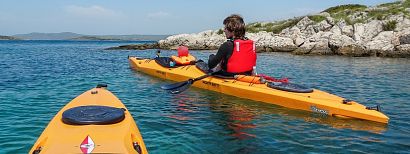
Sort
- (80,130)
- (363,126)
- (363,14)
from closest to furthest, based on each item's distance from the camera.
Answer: (80,130), (363,126), (363,14)

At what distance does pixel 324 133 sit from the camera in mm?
7062

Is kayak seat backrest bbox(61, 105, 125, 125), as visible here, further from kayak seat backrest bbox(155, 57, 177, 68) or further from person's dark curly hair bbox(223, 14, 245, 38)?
kayak seat backrest bbox(155, 57, 177, 68)

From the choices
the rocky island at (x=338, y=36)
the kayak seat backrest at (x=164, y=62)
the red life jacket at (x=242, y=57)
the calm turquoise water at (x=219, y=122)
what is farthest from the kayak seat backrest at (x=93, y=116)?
the rocky island at (x=338, y=36)

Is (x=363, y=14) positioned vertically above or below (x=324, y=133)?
above

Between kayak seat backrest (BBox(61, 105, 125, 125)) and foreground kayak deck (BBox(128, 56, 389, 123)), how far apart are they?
4.85 metres

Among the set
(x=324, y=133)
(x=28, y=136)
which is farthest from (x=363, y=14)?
(x=28, y=136)

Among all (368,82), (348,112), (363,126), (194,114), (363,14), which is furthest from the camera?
(363,14)

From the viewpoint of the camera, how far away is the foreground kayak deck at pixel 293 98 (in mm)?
7867

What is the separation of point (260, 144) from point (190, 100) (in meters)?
4.19

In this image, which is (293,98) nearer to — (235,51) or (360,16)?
(235,51)

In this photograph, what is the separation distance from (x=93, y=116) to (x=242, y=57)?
6.11 m

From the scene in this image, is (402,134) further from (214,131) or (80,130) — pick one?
(80,130)

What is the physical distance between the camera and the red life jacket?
33.0 ft

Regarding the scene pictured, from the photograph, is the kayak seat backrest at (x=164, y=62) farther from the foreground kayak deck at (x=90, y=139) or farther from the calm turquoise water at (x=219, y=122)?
the foreground kayak deck at (x=90, y=139)
